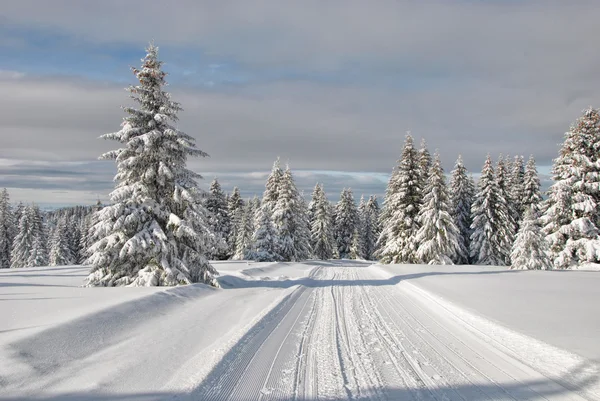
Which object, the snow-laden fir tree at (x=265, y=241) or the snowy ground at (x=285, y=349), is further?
the snow-laden fir tree at (x=265, y=241)

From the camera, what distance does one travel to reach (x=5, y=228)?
5312 cm

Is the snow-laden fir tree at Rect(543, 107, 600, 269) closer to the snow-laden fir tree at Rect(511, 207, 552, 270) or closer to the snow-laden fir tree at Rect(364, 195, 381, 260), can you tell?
the snow-laden fir tree at Rect(511, 207, 552, 270)

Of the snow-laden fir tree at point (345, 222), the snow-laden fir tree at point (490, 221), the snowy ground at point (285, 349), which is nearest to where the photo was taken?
the snowy ground at point (285, 349)

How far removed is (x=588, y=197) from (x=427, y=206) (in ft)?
35.3

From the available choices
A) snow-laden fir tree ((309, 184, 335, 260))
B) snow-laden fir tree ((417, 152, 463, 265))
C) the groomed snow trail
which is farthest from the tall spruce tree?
the groomed snow trail

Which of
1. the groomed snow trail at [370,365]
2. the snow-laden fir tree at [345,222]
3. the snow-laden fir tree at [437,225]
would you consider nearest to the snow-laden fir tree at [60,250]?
the snow-laden fir tree at [345,222]

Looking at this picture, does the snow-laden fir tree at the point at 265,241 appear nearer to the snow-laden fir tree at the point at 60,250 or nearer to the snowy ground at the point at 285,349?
the snowy ground at the point at 285,349

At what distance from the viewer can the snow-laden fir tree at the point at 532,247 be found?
24000mm

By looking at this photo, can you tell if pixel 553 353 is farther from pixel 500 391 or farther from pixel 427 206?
pixel 427 206

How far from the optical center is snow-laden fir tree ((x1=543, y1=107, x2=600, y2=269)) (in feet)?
80.9

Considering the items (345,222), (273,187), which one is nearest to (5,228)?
(273,187)

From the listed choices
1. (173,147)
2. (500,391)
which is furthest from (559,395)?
(173,147)

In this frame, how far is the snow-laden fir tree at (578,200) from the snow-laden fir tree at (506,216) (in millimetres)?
9886

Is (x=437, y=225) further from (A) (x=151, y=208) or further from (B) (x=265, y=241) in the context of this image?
(A) (x=151, y=208)
